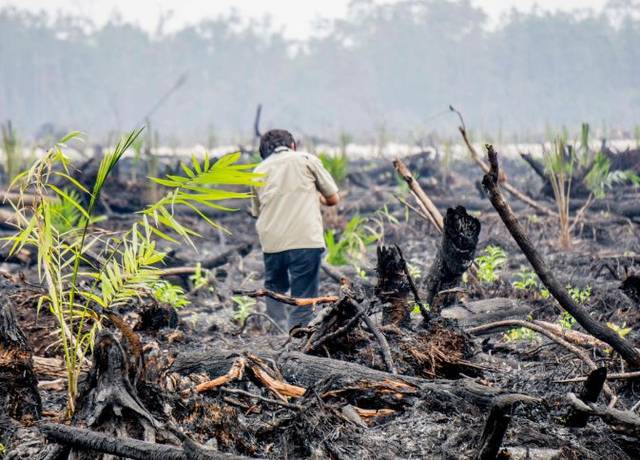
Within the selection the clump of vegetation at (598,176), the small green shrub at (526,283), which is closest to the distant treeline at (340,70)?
the clump of vegetation at (598,176)

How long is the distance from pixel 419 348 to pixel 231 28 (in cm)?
7390

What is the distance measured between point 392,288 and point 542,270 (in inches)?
41.2

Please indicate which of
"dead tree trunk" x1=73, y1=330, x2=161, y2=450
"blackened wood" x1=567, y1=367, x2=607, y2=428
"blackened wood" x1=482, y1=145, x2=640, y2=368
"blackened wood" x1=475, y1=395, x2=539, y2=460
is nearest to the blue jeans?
"blackened wood" x1=482, y1=145, x2=640, y2=368

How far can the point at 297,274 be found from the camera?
5043 mm

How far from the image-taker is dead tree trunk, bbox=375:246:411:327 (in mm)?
3643

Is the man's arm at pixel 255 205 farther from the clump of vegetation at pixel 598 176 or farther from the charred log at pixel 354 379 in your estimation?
the clump of vegetation at pixel 598 176

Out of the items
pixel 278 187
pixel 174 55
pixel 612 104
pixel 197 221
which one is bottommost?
pixel 197 221

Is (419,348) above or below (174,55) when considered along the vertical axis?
below

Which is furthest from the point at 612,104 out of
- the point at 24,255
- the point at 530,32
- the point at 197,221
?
the point at 24,255

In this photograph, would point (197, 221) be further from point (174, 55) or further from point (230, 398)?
point (174, 55)

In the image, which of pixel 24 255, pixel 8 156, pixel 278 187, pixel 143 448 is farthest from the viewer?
pixel 8 156

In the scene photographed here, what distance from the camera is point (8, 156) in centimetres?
1032

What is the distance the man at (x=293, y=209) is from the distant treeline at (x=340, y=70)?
172ft

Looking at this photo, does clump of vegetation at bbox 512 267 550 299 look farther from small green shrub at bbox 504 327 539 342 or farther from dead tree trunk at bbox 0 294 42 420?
dead tree trunk at bbox 0 294 42 420
